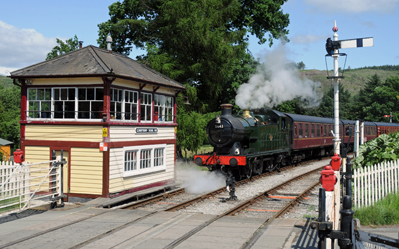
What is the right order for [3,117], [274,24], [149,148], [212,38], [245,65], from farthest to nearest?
[3,117] → [274,24] → [245,65] → [212,38] → [149,148]

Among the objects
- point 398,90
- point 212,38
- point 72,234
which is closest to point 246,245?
point 72,234

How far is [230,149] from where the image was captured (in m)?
15.7

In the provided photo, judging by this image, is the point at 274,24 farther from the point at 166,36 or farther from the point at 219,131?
the point at 219,131

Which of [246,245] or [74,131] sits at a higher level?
[74,131]

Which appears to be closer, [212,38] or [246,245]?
[246,245]

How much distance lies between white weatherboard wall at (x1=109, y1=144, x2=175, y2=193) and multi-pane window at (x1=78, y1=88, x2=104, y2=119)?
1675 mm

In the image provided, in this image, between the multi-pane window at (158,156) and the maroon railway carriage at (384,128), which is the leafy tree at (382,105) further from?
the multi-pane window at (158,156)

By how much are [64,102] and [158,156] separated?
14.7 feet

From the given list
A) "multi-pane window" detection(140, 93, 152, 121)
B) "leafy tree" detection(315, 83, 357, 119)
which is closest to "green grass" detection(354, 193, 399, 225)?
"multi-pane window" detection(140, 93, 152, 121)

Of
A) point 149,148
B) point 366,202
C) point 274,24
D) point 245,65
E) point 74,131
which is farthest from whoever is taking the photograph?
point 274,24

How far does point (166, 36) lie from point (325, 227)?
72.0ft

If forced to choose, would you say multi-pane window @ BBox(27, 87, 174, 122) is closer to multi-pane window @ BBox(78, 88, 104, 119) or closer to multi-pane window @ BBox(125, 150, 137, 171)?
multi-pane window @ BBox(78, 88, 104, 119)

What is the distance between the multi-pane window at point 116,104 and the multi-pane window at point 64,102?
1.41 metres

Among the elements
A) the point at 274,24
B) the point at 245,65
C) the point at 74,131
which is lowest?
the point at 74,131
